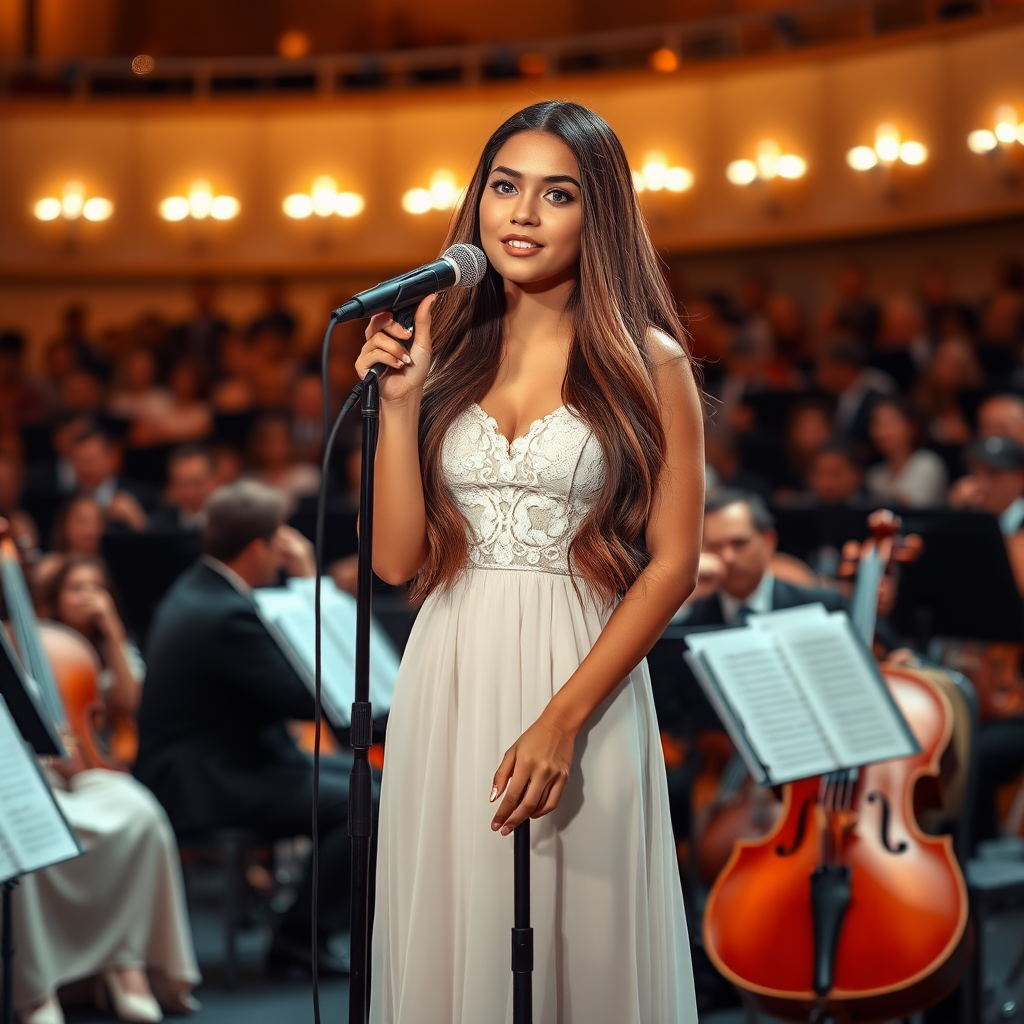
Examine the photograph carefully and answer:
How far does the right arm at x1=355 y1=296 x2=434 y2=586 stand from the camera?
2096mm

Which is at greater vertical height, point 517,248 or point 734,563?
point 517,248

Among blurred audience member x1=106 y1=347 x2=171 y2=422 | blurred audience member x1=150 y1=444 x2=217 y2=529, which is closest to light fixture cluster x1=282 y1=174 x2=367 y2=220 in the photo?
blurred audience member x1=106 y1=347 x2=171 y2=422

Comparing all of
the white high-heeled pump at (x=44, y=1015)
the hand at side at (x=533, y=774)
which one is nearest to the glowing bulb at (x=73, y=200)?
the white high-heeled pump at (x=44, y=1015)

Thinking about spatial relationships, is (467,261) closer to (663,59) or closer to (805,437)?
(805,437)

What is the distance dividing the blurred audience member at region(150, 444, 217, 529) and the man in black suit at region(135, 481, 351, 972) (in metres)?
2.44

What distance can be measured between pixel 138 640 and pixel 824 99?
710 centimetres

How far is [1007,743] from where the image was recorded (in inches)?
207

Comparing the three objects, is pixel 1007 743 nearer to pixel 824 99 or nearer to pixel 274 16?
pixel 824 99

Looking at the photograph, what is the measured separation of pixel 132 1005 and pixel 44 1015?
0.89 feet

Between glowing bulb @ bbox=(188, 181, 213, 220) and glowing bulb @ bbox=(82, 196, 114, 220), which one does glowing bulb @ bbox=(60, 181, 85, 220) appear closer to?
glowing bulb @ bbox=(82, 196, 114, 220)

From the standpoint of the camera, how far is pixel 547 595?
2.21m

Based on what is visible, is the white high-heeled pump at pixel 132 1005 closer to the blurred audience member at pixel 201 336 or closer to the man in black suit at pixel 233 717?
the man in black suit at pixel 233 717

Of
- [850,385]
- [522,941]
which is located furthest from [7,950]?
[850,385]

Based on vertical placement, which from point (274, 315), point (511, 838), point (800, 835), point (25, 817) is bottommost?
point (800, 835)
